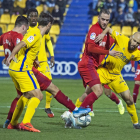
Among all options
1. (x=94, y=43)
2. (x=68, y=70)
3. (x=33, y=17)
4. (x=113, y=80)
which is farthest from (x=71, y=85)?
(x=94, y=43)

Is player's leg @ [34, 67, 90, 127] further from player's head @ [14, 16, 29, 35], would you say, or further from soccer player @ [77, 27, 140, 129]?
player's head @ [14, 16, 29, 35]

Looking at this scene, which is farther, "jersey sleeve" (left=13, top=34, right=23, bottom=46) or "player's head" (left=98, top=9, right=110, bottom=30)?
"player's head" (left=98, top=9, right=110, bottom=30)

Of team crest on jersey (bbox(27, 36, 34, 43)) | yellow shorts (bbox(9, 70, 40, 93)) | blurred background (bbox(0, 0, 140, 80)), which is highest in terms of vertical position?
team crest on jersey (bbox(27, 36, 34, 43))

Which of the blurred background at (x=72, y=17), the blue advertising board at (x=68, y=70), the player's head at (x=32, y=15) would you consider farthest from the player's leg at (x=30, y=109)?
the blurred background at (x=72, y=17)

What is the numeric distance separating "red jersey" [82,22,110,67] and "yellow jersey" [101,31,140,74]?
7.9 inches

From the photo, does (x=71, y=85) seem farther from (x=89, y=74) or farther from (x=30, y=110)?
(x=30, y=110)

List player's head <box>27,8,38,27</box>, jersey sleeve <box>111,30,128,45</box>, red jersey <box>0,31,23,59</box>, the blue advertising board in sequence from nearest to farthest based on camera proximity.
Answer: red jersey <box>0,31,23,59</box> → jersey sleeve <box>111,30,128,45</box> → player's head <box>27,8,38,27</box> → the blue advertising board

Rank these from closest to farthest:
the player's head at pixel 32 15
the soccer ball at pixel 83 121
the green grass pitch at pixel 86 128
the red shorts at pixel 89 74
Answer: the green grass pitch at pixel 86 128, the soccer ball at pixel 83 121, the red shorts at pixel 89 74, the player's head at pixel 32 15

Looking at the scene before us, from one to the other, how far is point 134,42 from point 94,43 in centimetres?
69

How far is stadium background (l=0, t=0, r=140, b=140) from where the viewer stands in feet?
19.5

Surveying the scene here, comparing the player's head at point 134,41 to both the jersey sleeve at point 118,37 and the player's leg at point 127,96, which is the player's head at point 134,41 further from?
the player's leg at point 127,96

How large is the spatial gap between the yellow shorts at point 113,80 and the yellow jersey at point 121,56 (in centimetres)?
9

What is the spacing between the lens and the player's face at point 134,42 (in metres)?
6.57

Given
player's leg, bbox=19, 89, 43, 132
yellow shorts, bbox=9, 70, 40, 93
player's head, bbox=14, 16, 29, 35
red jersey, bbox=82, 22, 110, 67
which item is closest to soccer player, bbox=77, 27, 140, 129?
red jersey, bbox=82, 22, 110, 67
